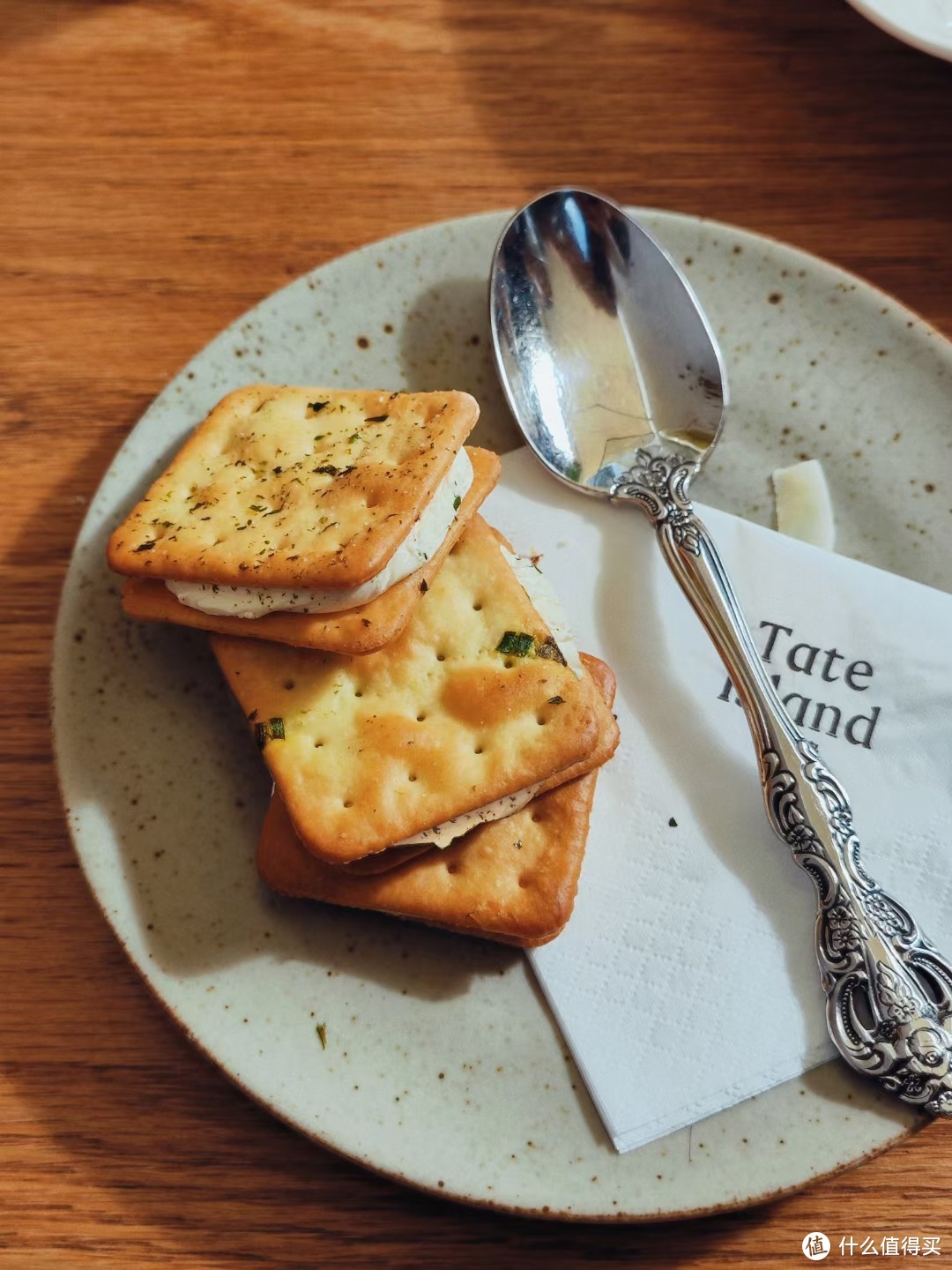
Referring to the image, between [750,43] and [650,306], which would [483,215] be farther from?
[750,43]

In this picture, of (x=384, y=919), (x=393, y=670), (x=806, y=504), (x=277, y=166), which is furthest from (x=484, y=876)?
(x=277, y=166)

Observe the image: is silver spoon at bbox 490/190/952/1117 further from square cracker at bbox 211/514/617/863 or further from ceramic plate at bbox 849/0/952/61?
ceramic plate at bbox 849/0/952/61

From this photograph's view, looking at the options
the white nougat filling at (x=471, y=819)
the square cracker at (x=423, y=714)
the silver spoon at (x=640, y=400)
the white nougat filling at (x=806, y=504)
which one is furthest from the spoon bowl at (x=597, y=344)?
the white nougat filling at (x=471, y=819)

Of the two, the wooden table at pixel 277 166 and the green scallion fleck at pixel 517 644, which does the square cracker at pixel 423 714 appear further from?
the wooden table at pixel 277 166

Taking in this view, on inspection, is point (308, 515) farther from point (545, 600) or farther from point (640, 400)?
point (640, 400)

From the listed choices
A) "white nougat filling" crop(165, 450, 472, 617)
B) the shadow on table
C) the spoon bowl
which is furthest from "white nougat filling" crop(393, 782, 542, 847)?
the shadow on table

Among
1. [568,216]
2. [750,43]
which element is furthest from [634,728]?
[750,43]
